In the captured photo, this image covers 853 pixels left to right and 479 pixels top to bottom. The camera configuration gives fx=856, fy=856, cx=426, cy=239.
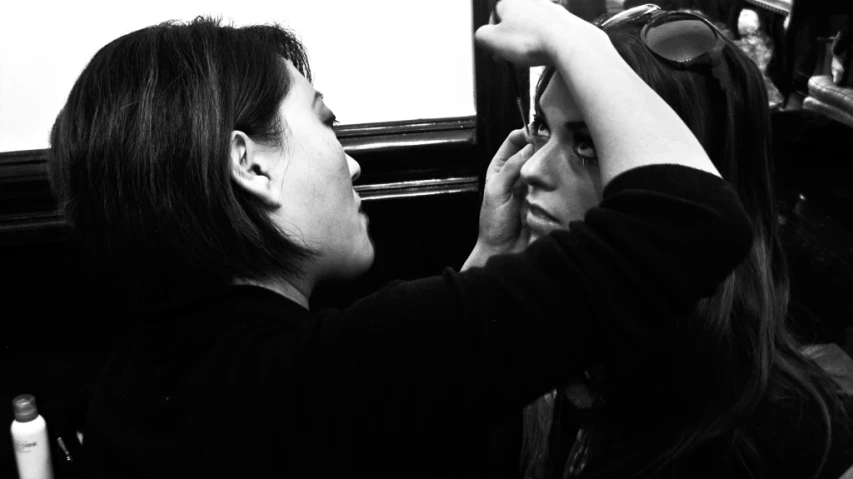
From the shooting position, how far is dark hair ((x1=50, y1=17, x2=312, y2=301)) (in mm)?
1076

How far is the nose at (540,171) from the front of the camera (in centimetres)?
113

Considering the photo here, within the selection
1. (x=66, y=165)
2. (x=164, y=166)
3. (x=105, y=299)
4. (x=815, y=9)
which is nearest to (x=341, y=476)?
(x=164, y=166)

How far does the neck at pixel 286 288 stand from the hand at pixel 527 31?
1.39 ft

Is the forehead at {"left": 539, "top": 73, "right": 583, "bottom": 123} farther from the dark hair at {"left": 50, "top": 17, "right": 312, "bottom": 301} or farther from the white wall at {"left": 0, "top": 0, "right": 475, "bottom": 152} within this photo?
the white wall at {"left": 0, "top": 0, "right": 475, "bottom": 152}

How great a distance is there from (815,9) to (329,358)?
3.21 ft

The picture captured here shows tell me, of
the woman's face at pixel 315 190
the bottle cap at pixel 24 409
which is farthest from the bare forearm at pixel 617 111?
the bottle cap at pixel 24 409

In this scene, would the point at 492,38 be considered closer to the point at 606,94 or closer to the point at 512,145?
the point at 606,94

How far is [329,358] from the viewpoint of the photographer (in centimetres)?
89

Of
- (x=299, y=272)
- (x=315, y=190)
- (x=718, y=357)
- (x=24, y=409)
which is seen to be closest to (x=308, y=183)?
(x=315, y=190)

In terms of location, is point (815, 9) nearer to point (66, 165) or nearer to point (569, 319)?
point (569, 319)

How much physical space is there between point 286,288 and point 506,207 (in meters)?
0.40

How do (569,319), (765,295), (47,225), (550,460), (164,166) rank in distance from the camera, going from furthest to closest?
(47,225), (550,460), (765,295), (164,166), (569,319)

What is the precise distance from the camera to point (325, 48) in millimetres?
1919

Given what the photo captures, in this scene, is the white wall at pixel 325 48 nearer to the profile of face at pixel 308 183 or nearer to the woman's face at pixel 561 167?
the profile of face at pixel 308 183
